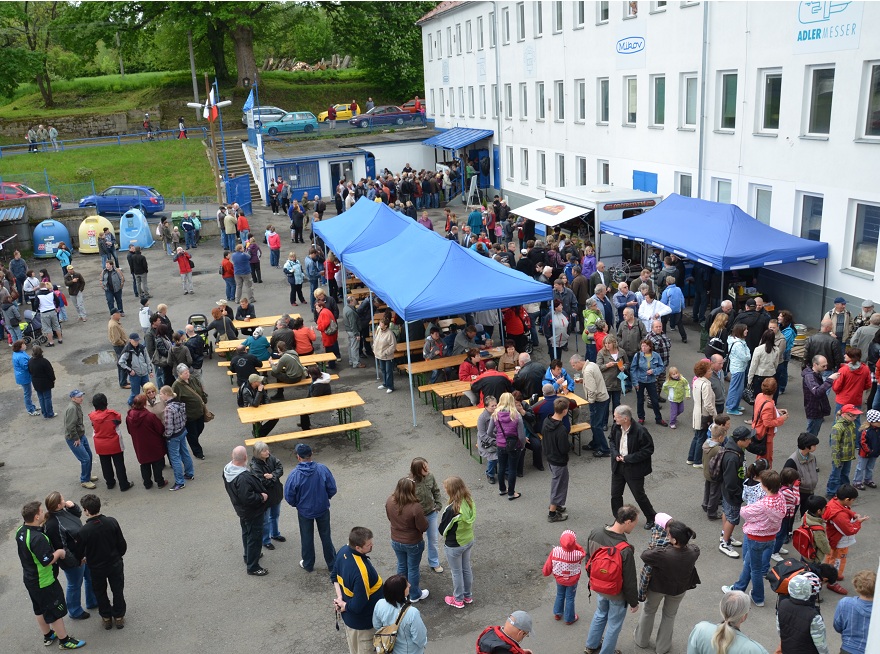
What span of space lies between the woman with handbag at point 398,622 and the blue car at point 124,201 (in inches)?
1140

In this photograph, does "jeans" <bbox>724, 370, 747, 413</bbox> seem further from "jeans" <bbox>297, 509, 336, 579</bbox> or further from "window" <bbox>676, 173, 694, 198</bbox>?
"window" <bbox>676, 173, 694, 198</bbox>

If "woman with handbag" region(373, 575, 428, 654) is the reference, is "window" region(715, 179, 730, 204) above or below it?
above

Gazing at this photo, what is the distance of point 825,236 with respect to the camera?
1627cm

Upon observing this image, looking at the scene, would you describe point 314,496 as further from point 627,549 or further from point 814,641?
point 814,641

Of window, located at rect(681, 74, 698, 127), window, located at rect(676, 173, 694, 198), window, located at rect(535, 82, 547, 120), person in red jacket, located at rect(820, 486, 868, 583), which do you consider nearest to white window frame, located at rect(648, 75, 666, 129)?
window, located at rect(681, 74, 698, 127)

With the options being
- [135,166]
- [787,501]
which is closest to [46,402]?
[787,501]

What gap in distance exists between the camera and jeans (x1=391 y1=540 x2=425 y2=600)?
7977 mm

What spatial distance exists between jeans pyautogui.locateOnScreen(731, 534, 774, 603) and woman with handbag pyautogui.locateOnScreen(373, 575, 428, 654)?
3.59 m

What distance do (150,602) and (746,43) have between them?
54.6ft

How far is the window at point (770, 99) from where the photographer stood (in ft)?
57.6

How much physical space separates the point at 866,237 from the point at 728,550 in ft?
30.7

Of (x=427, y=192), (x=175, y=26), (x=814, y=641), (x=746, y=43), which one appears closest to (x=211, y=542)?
(x=814, y=641)

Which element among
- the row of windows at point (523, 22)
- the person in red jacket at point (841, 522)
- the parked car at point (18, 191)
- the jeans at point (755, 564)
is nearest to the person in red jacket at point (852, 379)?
the person in red jacket at point (841, 522)

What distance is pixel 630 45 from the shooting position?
2320cm
